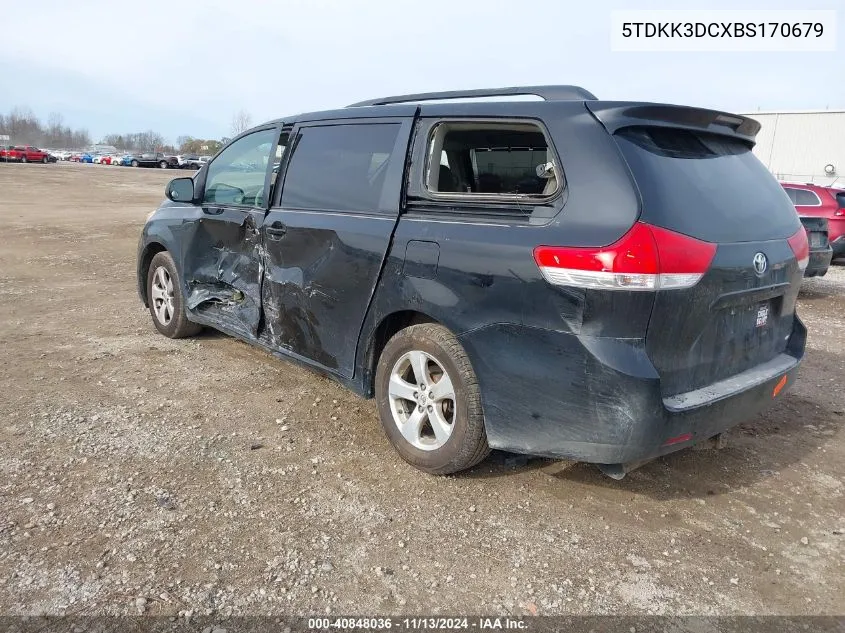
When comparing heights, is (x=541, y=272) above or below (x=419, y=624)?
above

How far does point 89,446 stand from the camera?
357cm

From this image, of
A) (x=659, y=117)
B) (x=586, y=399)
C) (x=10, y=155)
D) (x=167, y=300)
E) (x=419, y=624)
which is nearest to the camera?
(x=419, y=624)

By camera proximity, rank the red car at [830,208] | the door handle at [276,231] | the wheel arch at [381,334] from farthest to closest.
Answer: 1. the red car at [830,208]
2. the door handle at [276,231]
3. the wheel arch at [381,334]

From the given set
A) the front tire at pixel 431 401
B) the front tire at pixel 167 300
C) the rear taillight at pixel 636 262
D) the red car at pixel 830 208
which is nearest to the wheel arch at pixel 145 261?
the front tire at pixel 167 300

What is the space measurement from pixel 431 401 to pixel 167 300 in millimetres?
3275

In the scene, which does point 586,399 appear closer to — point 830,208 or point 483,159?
point 483,159

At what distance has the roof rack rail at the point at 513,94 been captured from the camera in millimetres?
3010

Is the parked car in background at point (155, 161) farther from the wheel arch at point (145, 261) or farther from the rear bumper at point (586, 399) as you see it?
the rear bumper at point (586, 399)

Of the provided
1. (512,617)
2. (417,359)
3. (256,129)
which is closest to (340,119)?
(256,129)

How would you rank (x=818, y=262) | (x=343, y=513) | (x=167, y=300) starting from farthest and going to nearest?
(x=818, y=262), (x=167, y=300), (x=343, y=513)

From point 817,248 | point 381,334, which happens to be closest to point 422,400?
point 381,334

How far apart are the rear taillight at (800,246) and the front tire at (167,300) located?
4355 millimetres

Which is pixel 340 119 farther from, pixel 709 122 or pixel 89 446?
pixel 89 446

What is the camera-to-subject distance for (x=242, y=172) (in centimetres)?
476
